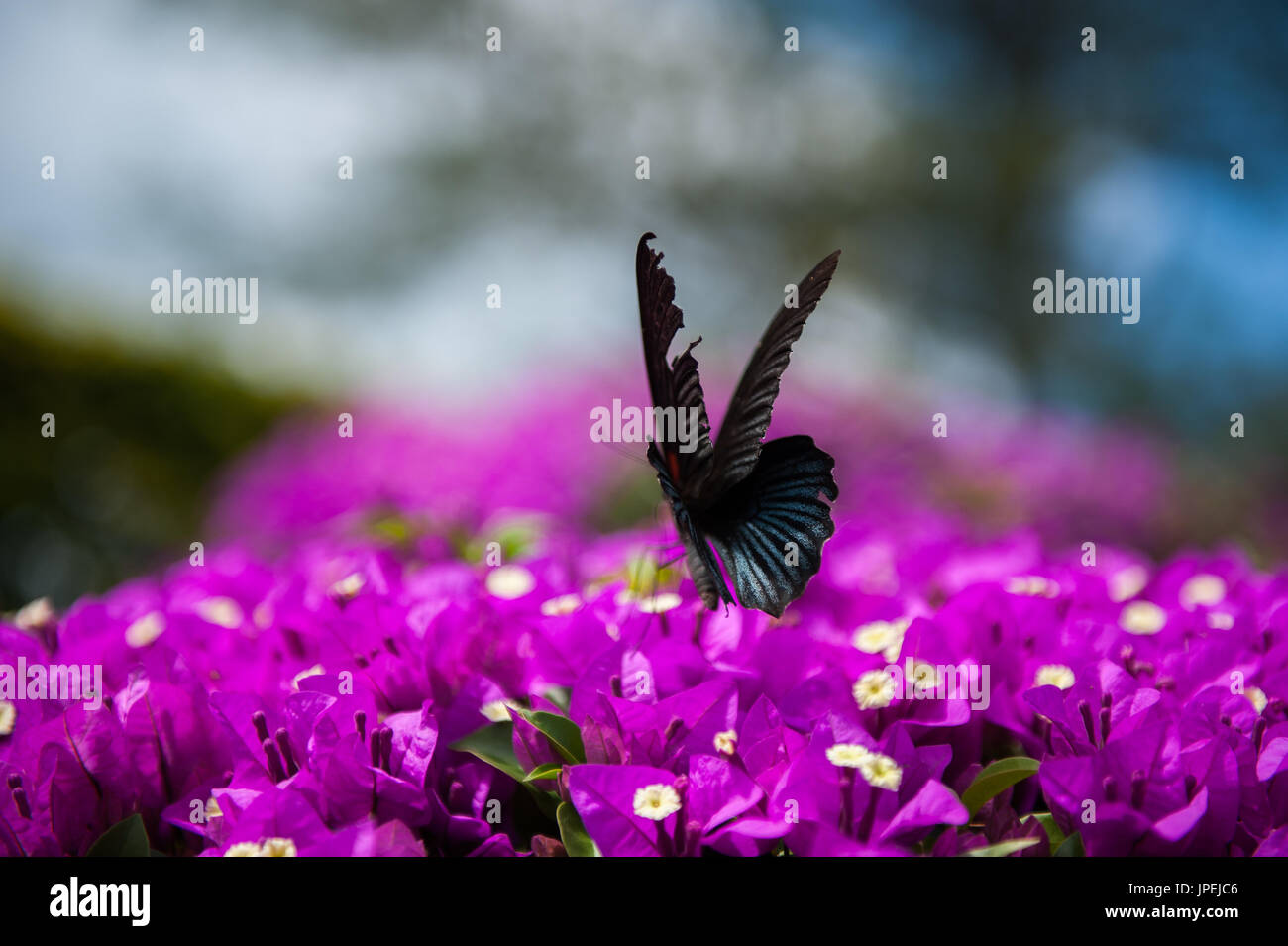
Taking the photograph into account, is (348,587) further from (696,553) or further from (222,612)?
(696,553)

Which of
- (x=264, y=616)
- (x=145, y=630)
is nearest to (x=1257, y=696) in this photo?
(x=264, y=616)

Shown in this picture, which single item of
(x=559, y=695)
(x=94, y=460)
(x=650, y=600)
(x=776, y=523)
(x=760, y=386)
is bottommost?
(x=559, y=695)

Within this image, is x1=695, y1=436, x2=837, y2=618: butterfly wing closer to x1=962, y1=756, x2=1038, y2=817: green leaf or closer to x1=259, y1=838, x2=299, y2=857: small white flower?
x1=962, y1=756, x2=1038, y2=817: green leaf

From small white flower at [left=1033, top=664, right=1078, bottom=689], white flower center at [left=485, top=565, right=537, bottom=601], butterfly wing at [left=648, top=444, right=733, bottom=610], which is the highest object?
butterfly wing at [left=648, top=444, right=733, bottom=610]

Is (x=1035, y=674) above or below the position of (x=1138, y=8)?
below

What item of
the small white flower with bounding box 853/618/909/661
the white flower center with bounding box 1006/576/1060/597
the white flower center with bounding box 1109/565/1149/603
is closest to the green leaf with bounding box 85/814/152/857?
the small white flower with bounding box 853/618/909/661

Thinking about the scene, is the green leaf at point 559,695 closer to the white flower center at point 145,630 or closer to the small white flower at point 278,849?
the small white flower at point 278,849

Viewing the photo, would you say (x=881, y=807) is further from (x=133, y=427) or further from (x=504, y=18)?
(x=504, y=18)
